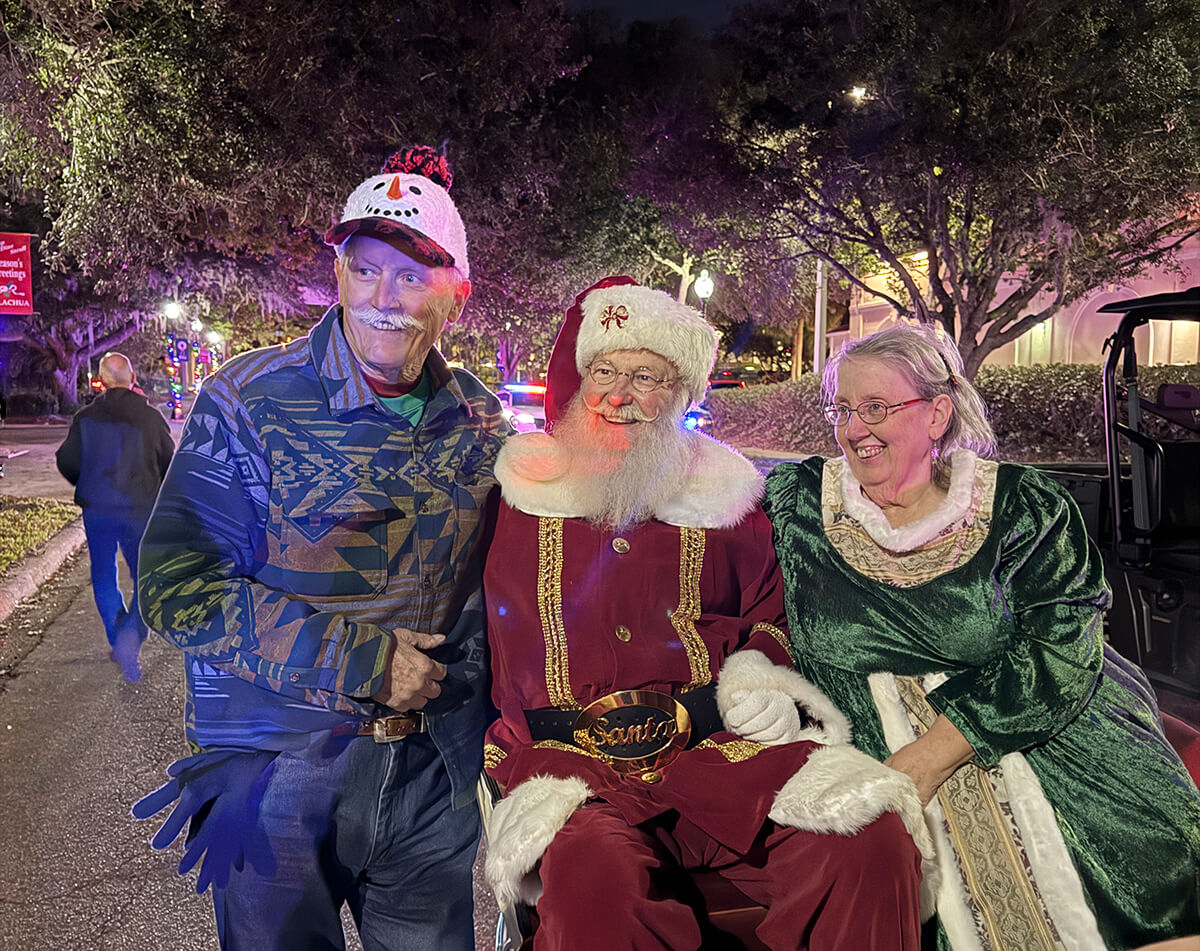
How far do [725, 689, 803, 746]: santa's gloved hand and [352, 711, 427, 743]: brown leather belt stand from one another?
85 centimetres

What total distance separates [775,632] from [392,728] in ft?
3.75

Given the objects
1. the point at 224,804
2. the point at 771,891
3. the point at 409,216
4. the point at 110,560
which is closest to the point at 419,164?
the point at 409,216

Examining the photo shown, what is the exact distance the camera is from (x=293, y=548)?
7.38 ft

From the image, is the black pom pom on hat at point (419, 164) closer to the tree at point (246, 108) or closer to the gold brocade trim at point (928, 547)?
the gold brocade trim at point (928, 547)

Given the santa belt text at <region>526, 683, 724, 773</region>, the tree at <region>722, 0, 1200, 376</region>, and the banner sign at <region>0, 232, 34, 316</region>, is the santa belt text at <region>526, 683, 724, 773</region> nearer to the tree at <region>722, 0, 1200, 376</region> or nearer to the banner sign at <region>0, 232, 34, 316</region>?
the tree at <region>722, 0, 1200, 376</region>

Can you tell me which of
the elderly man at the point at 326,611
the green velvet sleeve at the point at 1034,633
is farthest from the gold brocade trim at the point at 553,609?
the green velvet sleeve at the point at 1034,633

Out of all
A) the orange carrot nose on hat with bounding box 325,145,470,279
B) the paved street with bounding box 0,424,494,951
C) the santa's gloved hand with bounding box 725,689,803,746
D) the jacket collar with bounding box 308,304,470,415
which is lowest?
the paved street with bounding box 0,424,494,951

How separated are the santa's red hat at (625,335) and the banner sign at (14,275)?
12.6 metres

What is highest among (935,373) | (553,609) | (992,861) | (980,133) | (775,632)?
(980,133)

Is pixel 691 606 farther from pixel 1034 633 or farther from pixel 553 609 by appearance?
pixel 1034 633

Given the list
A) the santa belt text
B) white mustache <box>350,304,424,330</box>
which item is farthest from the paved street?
white mustache <box>350,304,424,330</box>

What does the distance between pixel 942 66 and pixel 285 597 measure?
13.1 m

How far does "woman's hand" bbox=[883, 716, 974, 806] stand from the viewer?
2496 mm

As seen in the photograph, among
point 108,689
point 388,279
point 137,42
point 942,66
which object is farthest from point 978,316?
point 388,279
